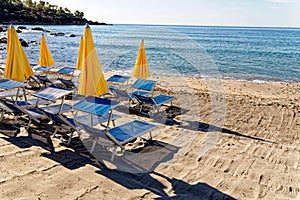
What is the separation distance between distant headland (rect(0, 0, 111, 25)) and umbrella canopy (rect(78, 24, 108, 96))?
2542 inches

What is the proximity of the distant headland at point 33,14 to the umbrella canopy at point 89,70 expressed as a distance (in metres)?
64.6

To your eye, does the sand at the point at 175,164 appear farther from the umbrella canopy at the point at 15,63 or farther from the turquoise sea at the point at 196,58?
the turquoise sea at the point at 196,58

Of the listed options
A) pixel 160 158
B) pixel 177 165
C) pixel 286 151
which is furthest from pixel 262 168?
pixel 160 158

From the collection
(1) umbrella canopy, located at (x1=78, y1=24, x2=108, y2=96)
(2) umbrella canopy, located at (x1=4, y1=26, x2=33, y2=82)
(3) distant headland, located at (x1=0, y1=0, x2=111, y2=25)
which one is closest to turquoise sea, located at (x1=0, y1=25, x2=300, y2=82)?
(1) umbrella canopy, located at (x1=78, y1=24, x2=108, y2=96)

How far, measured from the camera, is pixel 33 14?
94625 mm

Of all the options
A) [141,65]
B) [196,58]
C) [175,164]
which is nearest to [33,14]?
[196,58]

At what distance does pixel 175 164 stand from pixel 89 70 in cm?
245

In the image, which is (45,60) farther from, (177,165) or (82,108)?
(177,165)

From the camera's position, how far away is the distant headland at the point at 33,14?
8294 centimetres

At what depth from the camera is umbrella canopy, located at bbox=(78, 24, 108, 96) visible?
527 centimetres

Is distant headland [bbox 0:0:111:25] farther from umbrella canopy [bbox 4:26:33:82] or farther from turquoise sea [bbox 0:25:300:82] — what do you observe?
umbrella canopy [bbox 4:26:33:82]

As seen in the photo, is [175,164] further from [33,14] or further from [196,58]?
[33,14]

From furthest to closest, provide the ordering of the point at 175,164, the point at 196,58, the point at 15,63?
1. the point at 196,58
2. the point at 15,63
3. the point at 175,164

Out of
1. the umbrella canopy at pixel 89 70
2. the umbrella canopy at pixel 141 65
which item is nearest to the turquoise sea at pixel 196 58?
the umbrella canopy at pixel 141 65
